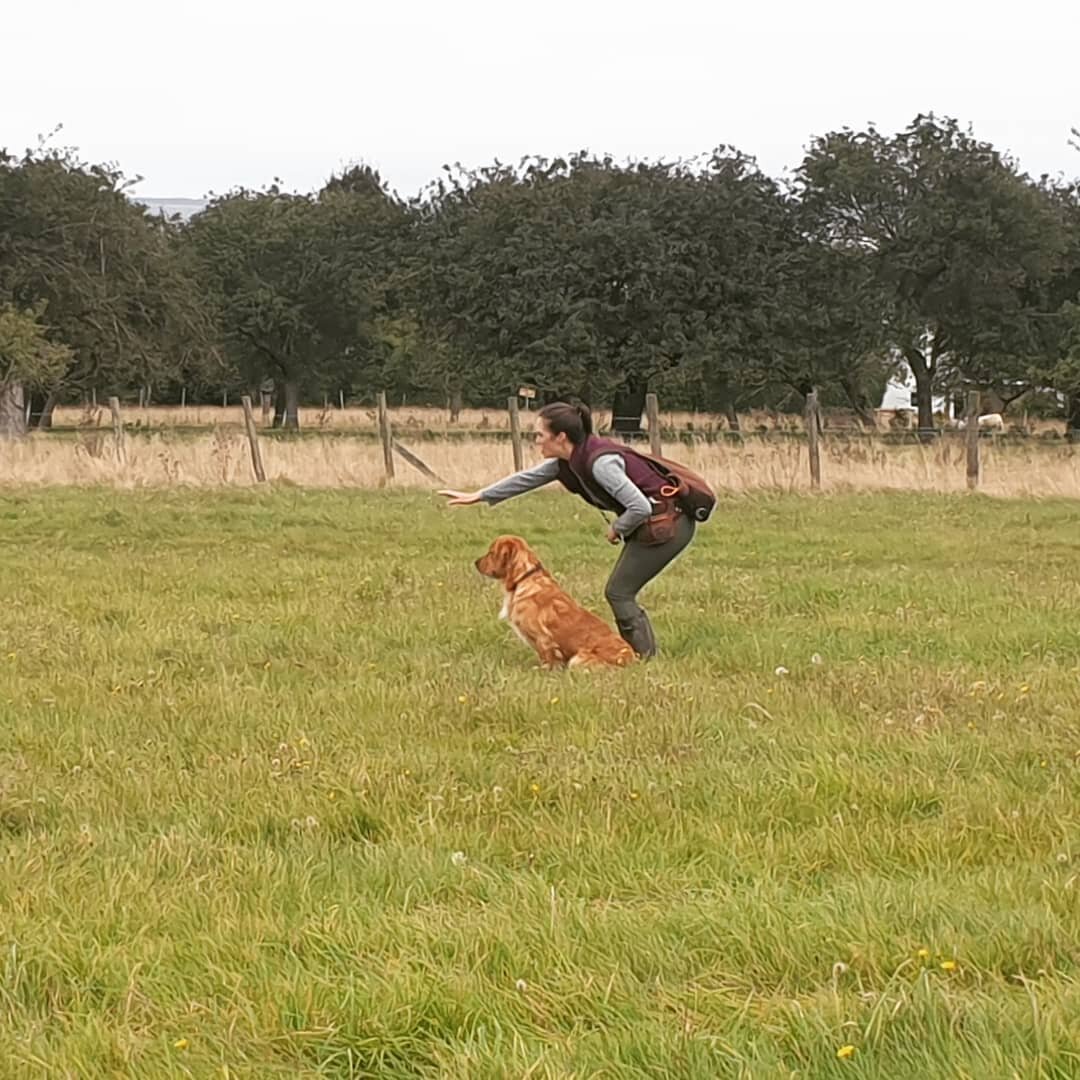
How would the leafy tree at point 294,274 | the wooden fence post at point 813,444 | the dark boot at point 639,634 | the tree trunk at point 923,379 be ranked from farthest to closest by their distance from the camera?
the leafy tree at point 294,274 < the tree trunk at point 923,379 < the wooden fence post at point 813,444 < the dark boot at point 639,634

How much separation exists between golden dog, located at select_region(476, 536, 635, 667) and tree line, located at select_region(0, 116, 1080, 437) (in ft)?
102

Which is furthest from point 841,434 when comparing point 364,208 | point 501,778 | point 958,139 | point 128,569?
point 364,208

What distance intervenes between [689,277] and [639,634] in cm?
3382

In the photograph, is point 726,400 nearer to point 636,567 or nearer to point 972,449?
point 972,449

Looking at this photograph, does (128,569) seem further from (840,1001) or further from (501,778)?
(840,1001)

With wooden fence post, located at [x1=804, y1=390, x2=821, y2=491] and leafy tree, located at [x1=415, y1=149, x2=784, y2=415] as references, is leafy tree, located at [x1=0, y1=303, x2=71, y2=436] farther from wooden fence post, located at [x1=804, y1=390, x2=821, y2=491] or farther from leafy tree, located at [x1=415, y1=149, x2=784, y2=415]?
wooden fence post, located at [x1=804, y1=390, x2=821, y2=491]

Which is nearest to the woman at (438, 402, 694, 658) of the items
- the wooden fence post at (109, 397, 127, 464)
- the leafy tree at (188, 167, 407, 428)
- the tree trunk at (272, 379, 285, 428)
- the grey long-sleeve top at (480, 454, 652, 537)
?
the grey long-sleeve top at (480, 454, 652, 537)

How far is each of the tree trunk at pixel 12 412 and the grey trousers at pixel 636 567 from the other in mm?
28268

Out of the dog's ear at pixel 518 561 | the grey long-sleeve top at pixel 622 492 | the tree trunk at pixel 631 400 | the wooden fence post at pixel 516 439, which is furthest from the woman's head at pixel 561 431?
the tree trunk at pixel 631 400

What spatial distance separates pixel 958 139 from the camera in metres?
42.2

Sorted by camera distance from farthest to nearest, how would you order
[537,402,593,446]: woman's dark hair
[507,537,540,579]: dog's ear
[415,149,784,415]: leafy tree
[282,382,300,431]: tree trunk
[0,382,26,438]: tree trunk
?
[282,382,300,431]: tree trunk
[415,149,784,415]: leafy tree
[0,382,26,438]: tree trunk
[507,537,540,579]: dog's ear
[537,402,593,446]: woman's dark hair

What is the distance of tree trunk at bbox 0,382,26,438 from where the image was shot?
32.8 m

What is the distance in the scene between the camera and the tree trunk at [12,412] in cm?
3278

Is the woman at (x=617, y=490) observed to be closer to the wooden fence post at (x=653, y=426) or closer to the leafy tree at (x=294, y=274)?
the wooden fence post at (x=653, y=426)
